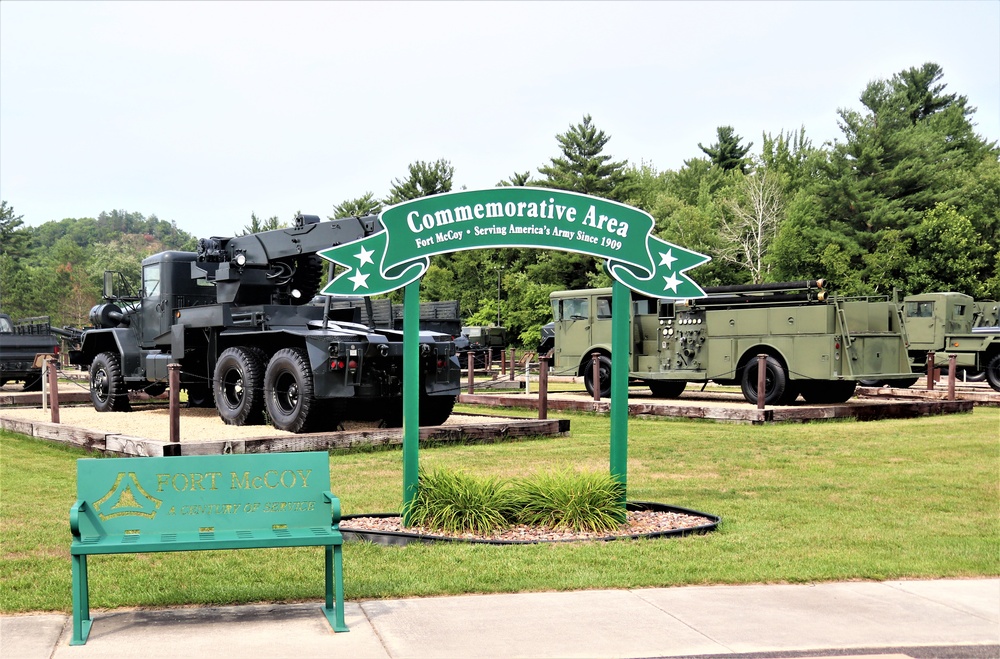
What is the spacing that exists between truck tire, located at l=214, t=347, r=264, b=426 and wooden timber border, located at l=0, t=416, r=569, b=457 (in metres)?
2.13

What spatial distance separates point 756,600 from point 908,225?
4446 centimetres

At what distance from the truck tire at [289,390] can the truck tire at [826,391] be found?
34.7ft

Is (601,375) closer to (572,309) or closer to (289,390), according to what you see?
(572,309)

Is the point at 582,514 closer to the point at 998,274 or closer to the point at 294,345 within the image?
the point at 294,345

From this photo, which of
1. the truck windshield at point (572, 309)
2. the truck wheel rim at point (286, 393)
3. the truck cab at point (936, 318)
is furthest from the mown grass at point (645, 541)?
the truck cab at point (936, 318)

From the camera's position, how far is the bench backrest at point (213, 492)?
5.93 metres

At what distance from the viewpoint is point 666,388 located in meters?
24.0

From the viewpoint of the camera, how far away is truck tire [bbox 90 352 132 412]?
1853cm

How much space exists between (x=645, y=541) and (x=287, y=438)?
5936mm

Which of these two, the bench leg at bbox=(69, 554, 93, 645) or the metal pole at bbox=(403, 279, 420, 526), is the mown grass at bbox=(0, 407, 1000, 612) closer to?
the bench leg at bbox=(69, 554, 93, 645)

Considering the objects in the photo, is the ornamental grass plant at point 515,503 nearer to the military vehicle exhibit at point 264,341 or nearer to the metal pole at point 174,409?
the metal pole at point 174,409

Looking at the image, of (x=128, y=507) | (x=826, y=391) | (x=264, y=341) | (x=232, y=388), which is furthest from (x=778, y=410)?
(x=128, y=507)

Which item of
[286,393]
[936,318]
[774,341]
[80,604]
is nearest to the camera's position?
[80,604]

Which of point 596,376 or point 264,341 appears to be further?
point 596,376
